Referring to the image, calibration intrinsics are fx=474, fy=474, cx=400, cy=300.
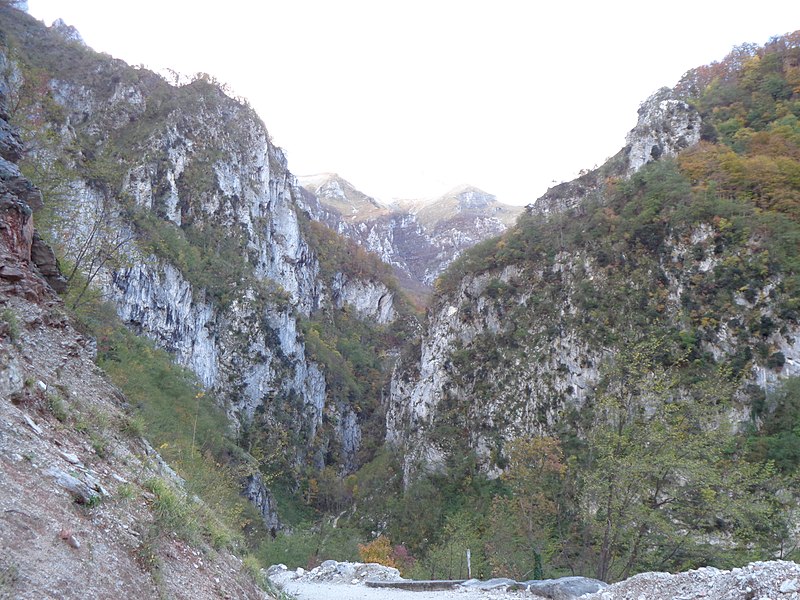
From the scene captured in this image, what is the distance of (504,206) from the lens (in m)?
196

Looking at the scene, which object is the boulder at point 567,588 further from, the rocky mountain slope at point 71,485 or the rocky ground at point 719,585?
the rocky mountain slope at point 71,485

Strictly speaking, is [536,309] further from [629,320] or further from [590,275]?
[629,320]

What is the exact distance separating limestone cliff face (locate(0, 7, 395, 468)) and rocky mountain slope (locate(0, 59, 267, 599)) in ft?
130

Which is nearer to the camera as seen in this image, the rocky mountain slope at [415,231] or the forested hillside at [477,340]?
the forested hillside at [477,340]

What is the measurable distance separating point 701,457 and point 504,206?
192199 millimetres

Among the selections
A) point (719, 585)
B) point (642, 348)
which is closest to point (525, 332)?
point (642, 348)

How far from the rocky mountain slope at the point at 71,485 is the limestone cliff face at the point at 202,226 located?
39474mm

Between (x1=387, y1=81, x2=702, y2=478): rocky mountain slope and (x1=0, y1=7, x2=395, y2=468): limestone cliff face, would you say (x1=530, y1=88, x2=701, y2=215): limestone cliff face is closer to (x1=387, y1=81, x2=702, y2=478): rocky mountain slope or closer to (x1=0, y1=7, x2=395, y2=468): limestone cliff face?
(x1=387, y1=81, x2=702, y2=478): rocky mountain slope

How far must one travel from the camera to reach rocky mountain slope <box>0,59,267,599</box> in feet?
11.8

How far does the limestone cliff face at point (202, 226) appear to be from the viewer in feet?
161

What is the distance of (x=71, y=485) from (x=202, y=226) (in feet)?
208

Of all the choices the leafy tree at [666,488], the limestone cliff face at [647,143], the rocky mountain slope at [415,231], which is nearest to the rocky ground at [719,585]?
the leafy tree at [666,488]

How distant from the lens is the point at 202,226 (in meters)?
62.3

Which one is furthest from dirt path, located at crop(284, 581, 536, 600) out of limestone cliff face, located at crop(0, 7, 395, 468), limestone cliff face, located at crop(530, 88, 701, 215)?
limestone cliff face, located at crop(0, 7, 395, 468)
